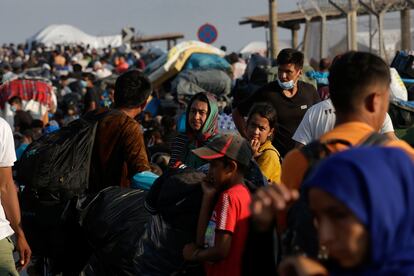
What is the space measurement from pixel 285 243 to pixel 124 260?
10.2 feet

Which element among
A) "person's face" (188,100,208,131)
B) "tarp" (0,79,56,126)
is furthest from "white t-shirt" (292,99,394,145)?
"tarp" (0,79,56,126)

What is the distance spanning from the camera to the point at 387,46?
29.0 m

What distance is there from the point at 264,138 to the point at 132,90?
37.2 inches

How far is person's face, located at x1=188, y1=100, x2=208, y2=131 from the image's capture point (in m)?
6.95

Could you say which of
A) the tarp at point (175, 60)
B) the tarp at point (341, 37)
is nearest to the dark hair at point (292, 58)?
the tarp at point (175, 60)

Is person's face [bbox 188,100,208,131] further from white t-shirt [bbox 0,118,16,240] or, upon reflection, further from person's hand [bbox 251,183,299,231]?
person's hand [bbox 251,183,299,231]

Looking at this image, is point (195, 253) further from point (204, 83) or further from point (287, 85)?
point (204, 83)

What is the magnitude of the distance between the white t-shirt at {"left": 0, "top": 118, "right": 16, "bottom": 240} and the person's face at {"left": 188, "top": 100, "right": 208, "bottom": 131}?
1.68 m

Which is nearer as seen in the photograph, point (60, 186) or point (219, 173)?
point (219, 173)

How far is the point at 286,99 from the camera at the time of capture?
772cm

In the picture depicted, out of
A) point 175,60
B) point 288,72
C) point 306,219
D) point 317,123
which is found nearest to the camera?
point 306,219

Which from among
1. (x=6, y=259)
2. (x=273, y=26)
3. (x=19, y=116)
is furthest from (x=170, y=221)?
(x=273, y=26)

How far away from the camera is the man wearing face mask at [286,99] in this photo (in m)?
7.69

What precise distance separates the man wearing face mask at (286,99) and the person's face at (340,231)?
16.1 ft
